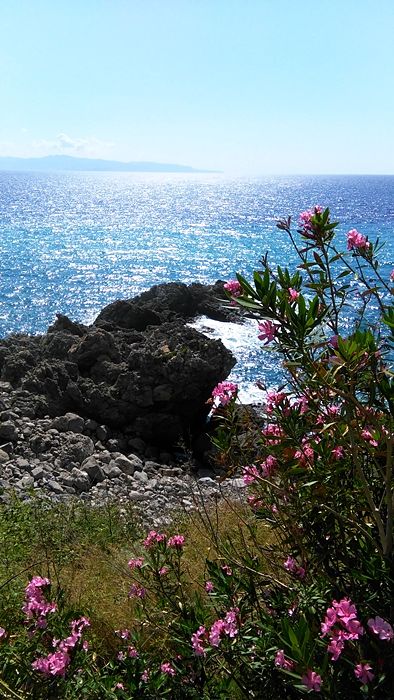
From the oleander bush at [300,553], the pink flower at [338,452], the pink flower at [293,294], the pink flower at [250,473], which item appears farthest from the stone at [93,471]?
the pink flower at [293,294]

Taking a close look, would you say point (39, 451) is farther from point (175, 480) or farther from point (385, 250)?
point (385, 250)

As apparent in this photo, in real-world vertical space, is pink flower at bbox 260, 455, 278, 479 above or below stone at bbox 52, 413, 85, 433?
above

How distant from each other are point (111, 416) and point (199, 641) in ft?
42.2

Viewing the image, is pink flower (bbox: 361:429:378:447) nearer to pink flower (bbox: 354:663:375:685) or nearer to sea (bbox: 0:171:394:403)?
pink flower (bbox: 354:663:375:685)

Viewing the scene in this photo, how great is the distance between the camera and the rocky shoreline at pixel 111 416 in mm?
11203

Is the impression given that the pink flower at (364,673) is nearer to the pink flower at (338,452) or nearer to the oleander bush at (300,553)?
the oleander bush at (300,553)

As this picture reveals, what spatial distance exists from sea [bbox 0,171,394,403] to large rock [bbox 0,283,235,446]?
102 inches

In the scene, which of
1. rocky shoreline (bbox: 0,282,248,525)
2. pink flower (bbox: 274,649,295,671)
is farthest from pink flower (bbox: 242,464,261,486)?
rocky shoreline (bbox: 0,282,248,525)

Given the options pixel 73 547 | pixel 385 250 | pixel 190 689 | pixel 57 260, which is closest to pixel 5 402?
pixel 73 547

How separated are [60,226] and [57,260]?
98.4 ft

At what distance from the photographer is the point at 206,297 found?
101 feet

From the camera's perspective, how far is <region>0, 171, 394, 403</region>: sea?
28906mm

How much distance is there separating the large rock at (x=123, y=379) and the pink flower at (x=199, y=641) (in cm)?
1150

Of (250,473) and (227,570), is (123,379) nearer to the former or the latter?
(227,570)
